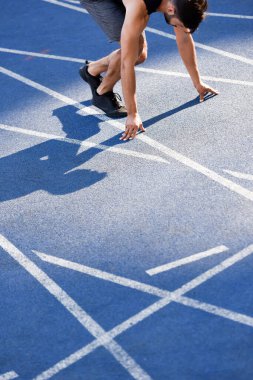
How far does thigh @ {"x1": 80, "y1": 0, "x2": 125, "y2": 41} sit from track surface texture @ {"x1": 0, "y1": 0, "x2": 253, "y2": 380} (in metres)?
0.82

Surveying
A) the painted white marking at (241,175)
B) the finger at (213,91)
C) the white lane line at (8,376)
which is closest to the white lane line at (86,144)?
the painted white marking at (241,175)

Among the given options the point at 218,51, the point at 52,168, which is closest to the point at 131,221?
the point at 52,168

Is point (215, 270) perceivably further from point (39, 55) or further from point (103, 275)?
point (39, 55)

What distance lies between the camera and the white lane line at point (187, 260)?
16.2 ft

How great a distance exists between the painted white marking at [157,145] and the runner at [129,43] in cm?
11

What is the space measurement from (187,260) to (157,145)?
1.76 meters

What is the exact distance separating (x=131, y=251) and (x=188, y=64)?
234 centimetres

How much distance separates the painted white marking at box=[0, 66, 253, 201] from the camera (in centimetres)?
572

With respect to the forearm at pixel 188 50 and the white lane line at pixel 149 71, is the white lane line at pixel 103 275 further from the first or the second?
the white lane line at pixel 149 71

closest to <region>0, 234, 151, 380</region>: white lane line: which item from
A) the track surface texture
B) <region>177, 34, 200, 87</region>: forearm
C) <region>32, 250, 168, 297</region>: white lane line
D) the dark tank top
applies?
the track surface texture

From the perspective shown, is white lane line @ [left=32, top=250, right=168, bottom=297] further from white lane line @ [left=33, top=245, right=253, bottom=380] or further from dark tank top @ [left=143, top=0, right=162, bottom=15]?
dark tank top @ [left=143, top=0, right=162, bottom=15]

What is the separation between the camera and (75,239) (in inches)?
213

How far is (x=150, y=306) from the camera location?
4629mm

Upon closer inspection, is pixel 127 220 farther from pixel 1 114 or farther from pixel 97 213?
pixel 1 114
